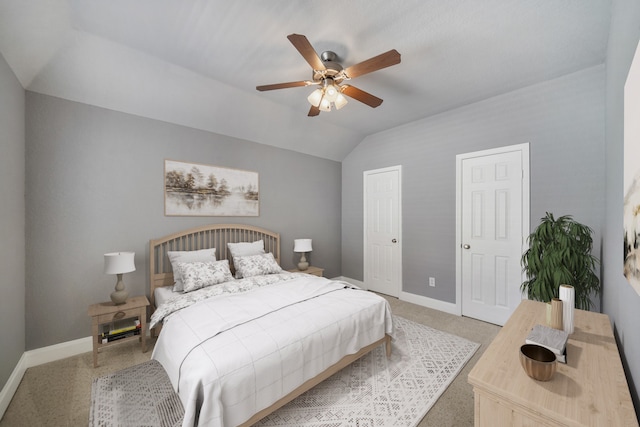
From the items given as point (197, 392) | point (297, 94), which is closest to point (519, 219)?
point (297, 94)

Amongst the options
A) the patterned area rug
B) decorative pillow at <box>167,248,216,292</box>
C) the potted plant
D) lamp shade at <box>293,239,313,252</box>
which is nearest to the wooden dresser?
the potted plant

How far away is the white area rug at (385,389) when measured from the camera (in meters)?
1.74

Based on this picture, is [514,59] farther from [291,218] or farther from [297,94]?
[291,218]

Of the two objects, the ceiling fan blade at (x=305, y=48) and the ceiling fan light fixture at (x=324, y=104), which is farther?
the ceiling fan light fixture at (x=324, y=104)

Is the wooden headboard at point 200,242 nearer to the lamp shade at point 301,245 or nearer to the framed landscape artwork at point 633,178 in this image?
the lamp shade at point 301,245

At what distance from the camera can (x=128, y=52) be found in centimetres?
239

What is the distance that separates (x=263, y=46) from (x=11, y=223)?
2.51m

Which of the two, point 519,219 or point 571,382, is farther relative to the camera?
point 519,219

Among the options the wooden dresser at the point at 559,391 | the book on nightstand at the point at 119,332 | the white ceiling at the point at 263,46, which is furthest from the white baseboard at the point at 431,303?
the book on nightstand at the point at 119,332

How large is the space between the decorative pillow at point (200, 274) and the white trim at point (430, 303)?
2.72 meters

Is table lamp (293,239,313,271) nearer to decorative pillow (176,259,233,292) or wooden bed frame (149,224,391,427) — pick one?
wooden bed frame (149,224,391,427)

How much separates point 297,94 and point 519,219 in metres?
3.07

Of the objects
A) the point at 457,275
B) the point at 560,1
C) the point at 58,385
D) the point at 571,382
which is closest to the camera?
the point at 571,382

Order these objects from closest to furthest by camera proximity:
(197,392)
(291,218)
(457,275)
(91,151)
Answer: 1. (197,392)
2. (91,151)
3. (457,275)
4. (291,218)
